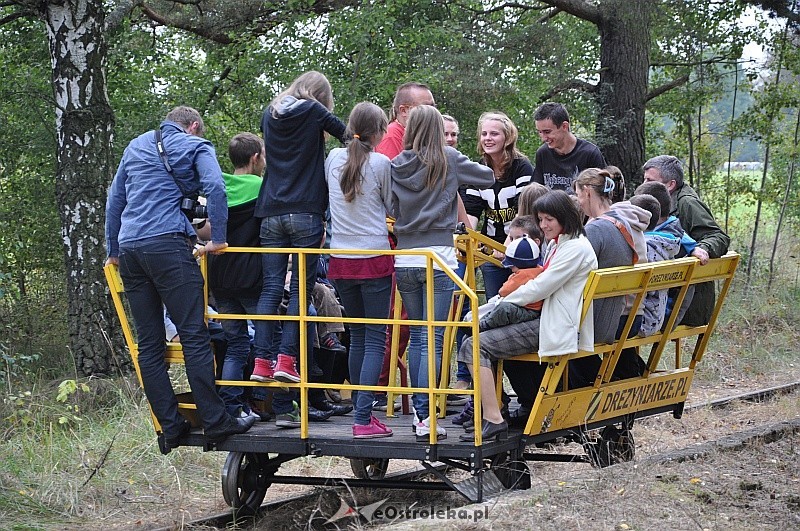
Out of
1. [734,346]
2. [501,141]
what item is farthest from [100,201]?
[734,346]

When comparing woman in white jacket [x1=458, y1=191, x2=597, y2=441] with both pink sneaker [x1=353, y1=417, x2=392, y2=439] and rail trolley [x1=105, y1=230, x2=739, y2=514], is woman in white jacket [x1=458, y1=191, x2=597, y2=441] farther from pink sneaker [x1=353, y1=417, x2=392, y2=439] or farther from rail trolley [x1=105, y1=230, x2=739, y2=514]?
pink sneaker [x1=353, y1=417, x2=392, y2=439]

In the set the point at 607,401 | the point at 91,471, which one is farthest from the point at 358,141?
the point at 91,471

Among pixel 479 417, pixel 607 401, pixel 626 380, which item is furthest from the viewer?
pixel 626 380

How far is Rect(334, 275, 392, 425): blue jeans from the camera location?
19.3 feet

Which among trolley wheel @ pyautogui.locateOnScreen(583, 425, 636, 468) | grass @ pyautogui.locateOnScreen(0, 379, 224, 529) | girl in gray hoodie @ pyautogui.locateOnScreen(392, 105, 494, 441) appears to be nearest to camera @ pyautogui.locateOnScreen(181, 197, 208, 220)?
girl in gray hoodie @ pyautogui.locateOnScreen(392, 105, 494, 441)

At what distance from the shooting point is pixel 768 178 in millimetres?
19234

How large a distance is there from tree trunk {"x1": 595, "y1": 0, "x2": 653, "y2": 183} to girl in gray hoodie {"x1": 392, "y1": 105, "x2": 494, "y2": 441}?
1089 centimetres

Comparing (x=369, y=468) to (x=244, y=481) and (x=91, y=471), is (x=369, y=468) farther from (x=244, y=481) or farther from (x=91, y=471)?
(x=91, y=471)

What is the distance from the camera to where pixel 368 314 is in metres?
6.00

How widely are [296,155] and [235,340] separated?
3.87 ft

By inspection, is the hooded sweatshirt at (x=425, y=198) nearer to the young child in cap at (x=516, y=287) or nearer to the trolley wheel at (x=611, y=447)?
the young child in cap at (x=516, y=287)

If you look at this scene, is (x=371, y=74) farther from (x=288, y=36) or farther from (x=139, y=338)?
(x=139, y=338)

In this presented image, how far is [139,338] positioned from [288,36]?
893 cm

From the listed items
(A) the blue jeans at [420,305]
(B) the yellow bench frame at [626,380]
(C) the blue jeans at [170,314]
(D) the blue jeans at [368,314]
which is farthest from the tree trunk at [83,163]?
(B) the yellow bench frame at [626,380]
